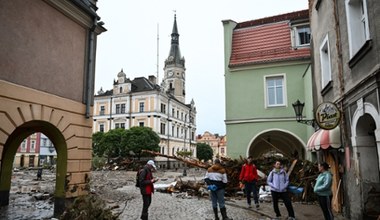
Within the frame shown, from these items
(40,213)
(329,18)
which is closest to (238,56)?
(329,18)

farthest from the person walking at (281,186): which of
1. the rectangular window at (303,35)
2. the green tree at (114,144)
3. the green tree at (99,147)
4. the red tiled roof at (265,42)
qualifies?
the green tree at (99,147)

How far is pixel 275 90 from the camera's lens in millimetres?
16422

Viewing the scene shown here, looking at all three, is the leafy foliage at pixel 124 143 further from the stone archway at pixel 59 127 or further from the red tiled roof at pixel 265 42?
the stone archway at pixel 59 127

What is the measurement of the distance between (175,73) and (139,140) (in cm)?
4037

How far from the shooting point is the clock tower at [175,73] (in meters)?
86.1

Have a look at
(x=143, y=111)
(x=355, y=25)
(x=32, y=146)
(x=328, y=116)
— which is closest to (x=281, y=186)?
(x=328, y=116)

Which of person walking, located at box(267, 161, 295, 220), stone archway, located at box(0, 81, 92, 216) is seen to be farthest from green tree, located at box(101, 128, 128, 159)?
person walking, located at box(267, 161, 295, 220)

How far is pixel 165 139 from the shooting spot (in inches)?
2633

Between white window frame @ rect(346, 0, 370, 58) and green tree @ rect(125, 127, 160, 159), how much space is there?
44398mm

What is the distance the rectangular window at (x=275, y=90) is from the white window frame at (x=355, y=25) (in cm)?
837

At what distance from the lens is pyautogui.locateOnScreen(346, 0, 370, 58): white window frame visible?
772 centimetres

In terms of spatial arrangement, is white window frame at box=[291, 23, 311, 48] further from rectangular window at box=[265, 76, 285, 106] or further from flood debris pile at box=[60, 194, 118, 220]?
flood debris pile at box=[60, 194, 118, 220]

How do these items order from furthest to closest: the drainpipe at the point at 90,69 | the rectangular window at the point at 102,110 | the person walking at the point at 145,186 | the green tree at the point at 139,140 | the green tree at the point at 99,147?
the rectangular window at the point at 102,110, the green tree at the point at 99,147, the green tree at the point at 139,140, the drainpipe at the point at 90,69, the person walking at the point at 145,186

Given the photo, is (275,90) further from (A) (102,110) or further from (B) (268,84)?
(A) (102,110)
